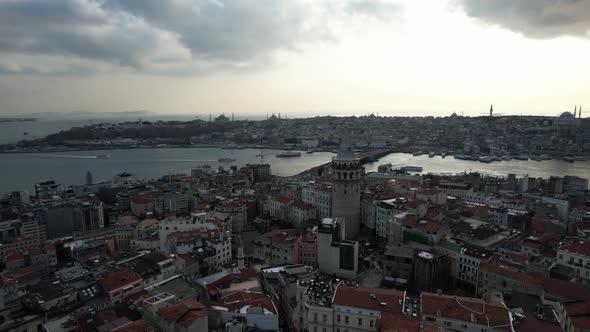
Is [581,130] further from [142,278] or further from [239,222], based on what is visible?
[142,278]

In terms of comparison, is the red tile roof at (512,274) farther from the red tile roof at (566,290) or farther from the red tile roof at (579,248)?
the red tile roof at (579,248)

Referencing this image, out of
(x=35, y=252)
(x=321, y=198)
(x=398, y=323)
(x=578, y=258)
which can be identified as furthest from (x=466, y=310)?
(x=35, y=252)

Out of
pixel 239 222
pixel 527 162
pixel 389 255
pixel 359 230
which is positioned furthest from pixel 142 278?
pixel 527 162

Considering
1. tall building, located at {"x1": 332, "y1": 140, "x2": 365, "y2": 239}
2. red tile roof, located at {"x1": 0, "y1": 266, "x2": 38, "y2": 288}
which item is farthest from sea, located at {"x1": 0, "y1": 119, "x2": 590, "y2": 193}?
red tile roof, located at {"x1": 0, "y1": 266, "x2": 38, "y2": 288}

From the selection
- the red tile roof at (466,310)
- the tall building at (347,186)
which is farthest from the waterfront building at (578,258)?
the tall building at (347,186)

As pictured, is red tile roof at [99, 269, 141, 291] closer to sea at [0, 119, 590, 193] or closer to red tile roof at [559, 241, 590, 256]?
red tile roof at [559, 241, 590, 256]

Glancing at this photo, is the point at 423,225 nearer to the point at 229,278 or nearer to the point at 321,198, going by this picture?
the point at 321,198
